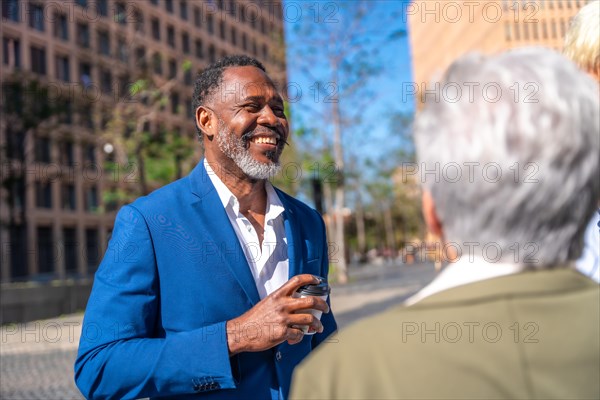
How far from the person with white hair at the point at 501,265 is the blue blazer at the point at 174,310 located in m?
0.83

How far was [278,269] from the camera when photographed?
86.2 inches

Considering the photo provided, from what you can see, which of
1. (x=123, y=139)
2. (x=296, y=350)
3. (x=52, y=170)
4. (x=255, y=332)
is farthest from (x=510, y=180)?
(x=52, y=170)

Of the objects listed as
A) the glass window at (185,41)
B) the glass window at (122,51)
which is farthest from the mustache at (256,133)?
the glass window at (185,41)

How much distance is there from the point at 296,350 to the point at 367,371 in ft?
3.69

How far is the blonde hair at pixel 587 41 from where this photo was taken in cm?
198

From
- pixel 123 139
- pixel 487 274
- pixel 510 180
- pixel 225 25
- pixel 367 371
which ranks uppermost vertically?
pixel 225 25

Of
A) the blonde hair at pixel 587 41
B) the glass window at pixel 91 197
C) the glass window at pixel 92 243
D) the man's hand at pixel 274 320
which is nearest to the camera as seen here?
the man's hand at pixel 274 320

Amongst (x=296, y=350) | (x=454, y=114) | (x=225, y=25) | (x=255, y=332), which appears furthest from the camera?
(x=225, y=25)

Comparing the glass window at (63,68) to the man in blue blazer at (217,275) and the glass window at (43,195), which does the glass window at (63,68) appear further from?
the man in blue blazer at (217,275)

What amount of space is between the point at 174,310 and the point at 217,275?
0.49 ft

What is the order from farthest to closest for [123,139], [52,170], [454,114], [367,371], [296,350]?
[52,170] → [123,139] → [296,350] → [454,114] → [367,371]

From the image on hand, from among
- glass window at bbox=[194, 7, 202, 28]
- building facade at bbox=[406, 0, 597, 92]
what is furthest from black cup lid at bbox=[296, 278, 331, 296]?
glass window at bbox=[194, 7, 202, 28]

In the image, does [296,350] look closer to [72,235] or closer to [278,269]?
[278,269]

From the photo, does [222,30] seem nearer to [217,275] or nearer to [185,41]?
[185,41]
